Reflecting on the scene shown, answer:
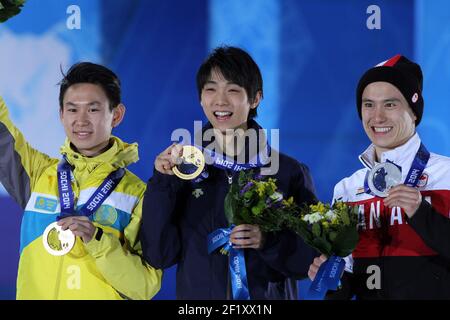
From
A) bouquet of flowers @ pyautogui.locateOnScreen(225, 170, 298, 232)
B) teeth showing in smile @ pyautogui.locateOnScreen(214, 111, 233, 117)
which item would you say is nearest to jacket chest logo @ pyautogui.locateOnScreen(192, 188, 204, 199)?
bouquet of flowers @ pyautogui.locateOnScreen(225, 170, 298, 232)

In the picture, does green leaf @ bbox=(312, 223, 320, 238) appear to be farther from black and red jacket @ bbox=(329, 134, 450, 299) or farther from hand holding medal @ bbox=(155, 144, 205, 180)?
hand holding medal @ bbox=(155, 144, 205, 180)

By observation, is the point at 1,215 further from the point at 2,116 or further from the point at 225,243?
the point at 225,243

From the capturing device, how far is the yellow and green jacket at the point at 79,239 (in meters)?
3.89

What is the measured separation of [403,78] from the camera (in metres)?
3.99

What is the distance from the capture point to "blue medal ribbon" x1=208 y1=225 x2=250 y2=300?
146 inches

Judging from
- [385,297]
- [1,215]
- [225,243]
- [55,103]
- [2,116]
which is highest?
[55,103]

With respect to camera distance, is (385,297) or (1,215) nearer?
(385,297)

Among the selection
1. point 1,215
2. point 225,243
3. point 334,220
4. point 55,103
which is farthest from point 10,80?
point 334,220

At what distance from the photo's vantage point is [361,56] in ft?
16.1

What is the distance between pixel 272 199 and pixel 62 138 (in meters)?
1.72

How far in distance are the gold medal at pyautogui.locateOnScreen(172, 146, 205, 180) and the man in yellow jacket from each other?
15.0 inches

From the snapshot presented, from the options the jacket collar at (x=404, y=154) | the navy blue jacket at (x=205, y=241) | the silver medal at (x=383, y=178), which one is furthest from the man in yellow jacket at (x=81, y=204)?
the jacket collar at (x=404, y=154)

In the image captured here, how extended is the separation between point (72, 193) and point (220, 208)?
2.42 feet

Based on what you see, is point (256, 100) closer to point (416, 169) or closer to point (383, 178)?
point (383, 178)
